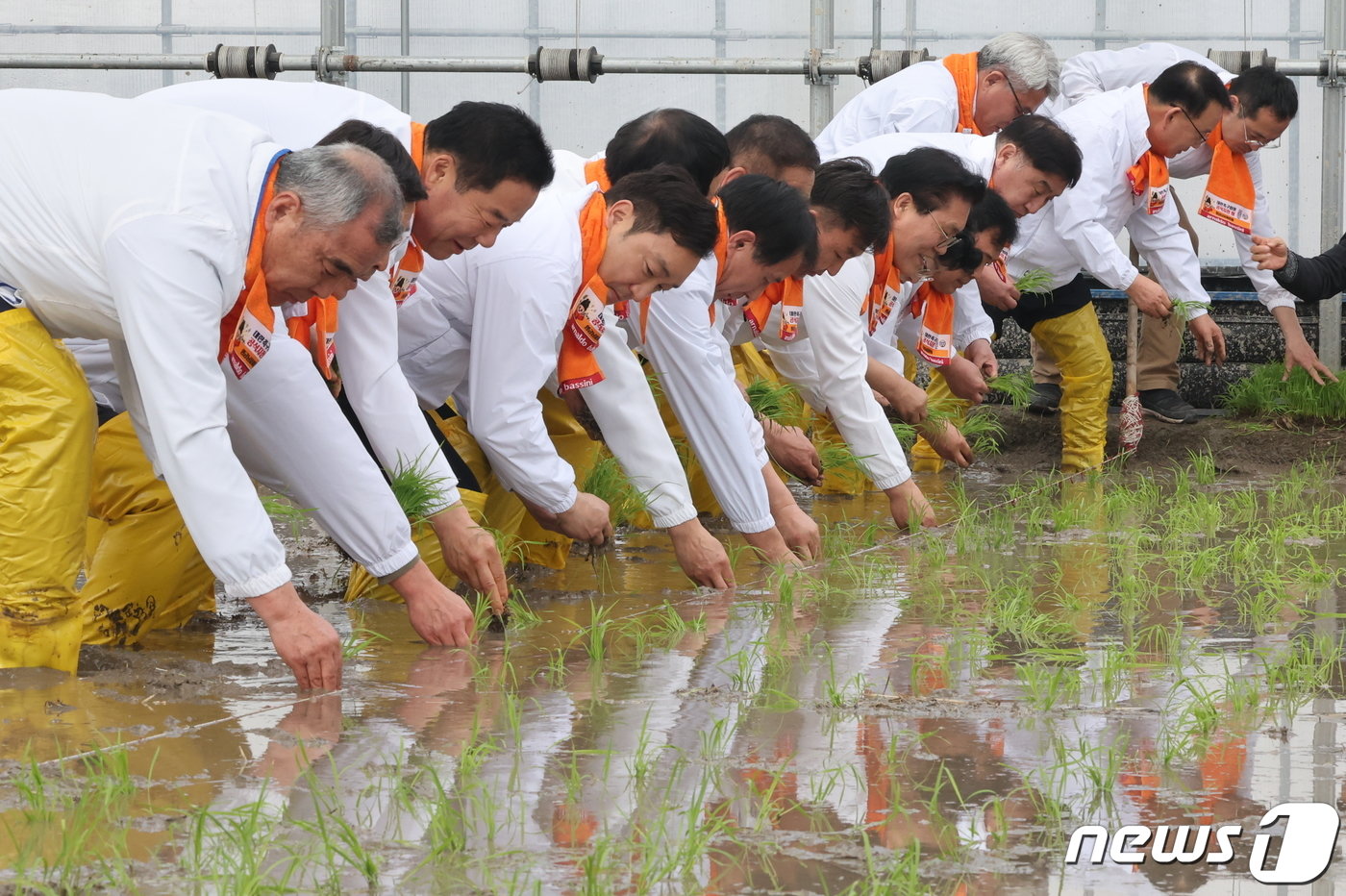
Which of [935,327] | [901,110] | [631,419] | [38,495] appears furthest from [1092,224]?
[38,495]

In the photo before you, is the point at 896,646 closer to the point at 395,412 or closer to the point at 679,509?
the point at 679,509

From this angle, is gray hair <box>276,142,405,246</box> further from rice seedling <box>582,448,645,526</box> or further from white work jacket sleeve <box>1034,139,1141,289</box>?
white work jacket sleeve <box>1034,139,1141,289</box>

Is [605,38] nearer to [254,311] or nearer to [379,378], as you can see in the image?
[379,378]

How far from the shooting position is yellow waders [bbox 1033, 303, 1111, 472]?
7508mm

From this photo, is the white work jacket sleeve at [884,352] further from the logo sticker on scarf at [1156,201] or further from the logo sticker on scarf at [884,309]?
the logo sticker on scarf at [1156,201]

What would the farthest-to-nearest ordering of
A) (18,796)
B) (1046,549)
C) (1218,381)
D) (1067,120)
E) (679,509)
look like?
(1218,381) → (1067,120) → (1046,549) → (679,509) → (18,796)

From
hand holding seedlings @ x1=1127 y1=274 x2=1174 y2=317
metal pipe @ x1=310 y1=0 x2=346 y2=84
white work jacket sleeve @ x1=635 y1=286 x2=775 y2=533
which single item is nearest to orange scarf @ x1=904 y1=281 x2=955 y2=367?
hand holding seedlings @ x1=1127 y1=274 x2=1174 y2=317

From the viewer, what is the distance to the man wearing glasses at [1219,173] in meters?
7.43

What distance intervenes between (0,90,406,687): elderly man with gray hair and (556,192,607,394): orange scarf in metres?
1.07

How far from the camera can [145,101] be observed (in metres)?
3.52

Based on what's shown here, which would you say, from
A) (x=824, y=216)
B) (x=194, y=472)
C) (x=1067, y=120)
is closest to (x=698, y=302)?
(x=824, y=216)

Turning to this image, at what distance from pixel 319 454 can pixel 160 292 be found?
72 centimetres

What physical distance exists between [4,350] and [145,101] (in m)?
0.64

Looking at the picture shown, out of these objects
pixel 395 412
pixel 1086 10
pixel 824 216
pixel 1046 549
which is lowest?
pixel 1046 549
